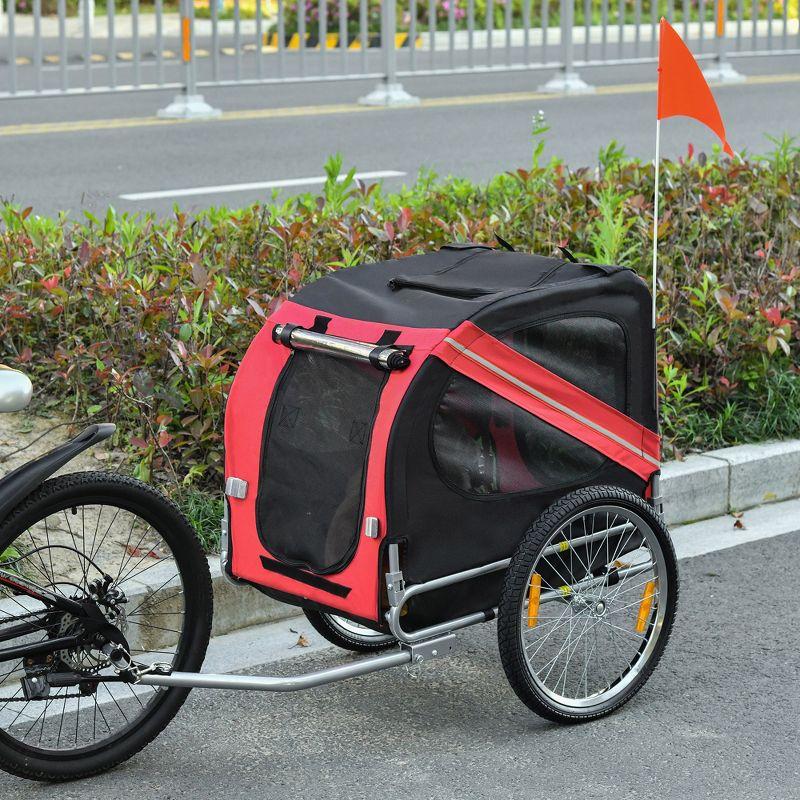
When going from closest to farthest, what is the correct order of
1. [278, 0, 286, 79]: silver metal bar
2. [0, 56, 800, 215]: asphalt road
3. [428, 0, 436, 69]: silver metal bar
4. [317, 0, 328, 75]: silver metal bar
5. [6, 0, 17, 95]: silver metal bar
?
[0, 56, 800, 215]: asphalt road, [6, 0, 17, 95]: silver metal bar, [278, 0, 286, 79]: silver metal bar, [317, 0, 328, 75]: silver metal bar, [428, 0, 436, 69]: silver metal bar

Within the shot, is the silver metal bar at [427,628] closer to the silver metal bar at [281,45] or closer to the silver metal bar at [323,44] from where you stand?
the silver metal bar at [281,45]

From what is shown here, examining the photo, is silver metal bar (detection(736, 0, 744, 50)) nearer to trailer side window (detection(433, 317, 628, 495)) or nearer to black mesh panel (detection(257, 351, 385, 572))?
trailer side window (detection(433, 317, 628, 495))

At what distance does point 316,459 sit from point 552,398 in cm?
59

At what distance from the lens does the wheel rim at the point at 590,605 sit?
371 centimetres

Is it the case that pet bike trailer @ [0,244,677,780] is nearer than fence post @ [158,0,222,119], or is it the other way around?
pet bike trailer @ [0,244,677,780]

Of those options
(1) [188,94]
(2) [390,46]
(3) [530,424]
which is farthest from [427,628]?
(2) [390,46]

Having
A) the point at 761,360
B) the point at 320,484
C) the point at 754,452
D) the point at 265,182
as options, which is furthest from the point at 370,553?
the point at 265,182

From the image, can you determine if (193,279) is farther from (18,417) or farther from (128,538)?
(128,538)

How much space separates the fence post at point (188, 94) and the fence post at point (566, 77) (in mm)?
4077

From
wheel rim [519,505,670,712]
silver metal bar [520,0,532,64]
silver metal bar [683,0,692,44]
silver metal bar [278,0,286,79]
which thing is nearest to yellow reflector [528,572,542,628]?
wheel rim [519,505,670,712]

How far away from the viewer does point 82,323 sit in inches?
211

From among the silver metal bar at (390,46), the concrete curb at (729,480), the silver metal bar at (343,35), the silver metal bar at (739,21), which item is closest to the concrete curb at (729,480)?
the concrete curb at (729,480)

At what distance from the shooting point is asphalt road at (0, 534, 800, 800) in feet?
11.2

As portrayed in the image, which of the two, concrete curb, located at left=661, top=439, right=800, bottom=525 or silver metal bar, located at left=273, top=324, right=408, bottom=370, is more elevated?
silver metal bar, located at left=273, top=324, right=408, bottom=370
